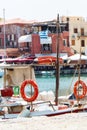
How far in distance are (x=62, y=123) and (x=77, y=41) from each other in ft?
223

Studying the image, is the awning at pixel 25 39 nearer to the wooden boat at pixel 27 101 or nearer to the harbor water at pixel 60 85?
the harbor water at pixel 60 85

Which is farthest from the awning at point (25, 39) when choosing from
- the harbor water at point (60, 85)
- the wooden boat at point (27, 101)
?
the wooden boat at point (27, 101)

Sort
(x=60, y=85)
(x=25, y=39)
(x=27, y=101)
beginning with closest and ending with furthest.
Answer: (x=27, y=101), (x=60, y=85), (x=25, y=39)

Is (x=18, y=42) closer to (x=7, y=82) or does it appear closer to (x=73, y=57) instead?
(x=73, y=57)

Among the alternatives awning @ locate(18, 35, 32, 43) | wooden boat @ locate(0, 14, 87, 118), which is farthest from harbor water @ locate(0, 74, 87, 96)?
awning @ locate(18, 35, 32, 43)

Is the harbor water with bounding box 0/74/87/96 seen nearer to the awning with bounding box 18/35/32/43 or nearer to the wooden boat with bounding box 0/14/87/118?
the wooden boat with bounding box 0/14/87/118

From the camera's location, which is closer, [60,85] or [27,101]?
[27,101]

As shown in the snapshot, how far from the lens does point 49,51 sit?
80125 millimetres

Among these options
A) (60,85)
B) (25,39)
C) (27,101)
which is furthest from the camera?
(25,39)

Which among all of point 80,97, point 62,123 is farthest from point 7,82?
point 62,123

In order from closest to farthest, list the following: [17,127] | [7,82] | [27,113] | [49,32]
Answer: [17,127] < [27,113] < [7,82] < [49,32]

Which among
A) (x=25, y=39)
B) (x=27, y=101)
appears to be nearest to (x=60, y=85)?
(x=25, y=39)

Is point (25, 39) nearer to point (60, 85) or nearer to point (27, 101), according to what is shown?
point (60, 85)

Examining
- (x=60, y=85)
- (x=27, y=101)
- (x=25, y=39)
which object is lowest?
(x=60, y=85)
